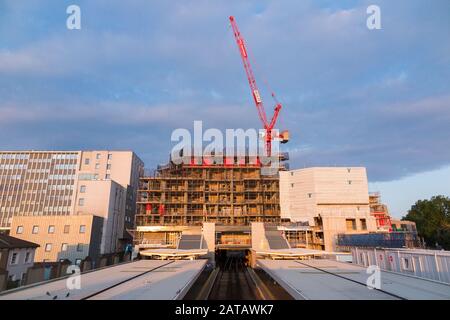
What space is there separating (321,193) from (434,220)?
32889 mm

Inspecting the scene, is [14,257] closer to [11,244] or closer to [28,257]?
[11,244]

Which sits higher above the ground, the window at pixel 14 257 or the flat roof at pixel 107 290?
the flat roof at pixel 107 290

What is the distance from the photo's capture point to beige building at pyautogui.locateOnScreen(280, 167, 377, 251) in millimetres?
72562

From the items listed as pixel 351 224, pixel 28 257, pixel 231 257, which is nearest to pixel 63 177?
Result: pixel 231 257

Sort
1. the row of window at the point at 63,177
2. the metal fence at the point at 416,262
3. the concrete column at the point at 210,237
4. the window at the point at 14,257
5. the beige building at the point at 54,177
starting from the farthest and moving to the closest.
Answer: the row of window at the point at 63,177 → the beige building at the point at 54,177 → the concrete column at the point at 210,237 → the window at the point at 14,257 → the metal fence at the point at 416,262

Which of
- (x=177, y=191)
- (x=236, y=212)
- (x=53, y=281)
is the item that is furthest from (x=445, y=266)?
(x=177, y=191)

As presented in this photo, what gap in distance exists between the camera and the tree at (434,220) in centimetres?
Result: 7131

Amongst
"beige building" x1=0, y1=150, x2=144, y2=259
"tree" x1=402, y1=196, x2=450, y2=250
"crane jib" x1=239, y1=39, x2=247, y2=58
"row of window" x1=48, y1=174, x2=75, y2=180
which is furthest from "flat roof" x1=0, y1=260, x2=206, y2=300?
"row of window" x1=48, y1=174, x2=75, y2=180

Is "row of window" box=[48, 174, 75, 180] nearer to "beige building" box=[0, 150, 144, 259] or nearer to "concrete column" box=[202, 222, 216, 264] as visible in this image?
"beige building" box=[0, 150, 144, 259]

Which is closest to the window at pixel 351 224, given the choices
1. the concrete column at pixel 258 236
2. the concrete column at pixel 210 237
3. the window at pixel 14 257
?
the concrete column at pixel 258 236

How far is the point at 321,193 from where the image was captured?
7350cm

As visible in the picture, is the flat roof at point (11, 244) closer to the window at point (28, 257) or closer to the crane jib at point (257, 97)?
the window at point (28, 257)

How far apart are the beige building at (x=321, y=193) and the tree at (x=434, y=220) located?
63.1ft
